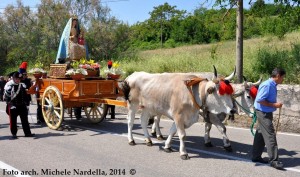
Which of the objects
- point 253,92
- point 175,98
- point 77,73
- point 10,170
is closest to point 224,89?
point 253,92

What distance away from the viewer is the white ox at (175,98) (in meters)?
7.35

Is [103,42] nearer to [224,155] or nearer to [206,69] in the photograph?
[206,69]

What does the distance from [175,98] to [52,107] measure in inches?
177

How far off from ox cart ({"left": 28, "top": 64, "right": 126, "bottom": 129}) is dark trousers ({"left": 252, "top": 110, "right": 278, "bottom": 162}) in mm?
4030

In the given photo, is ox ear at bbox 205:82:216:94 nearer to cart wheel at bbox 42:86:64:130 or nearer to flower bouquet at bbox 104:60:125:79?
flower bouquet at bbox 104:60:125:79

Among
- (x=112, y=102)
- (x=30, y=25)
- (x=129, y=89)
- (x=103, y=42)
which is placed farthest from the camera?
(x=30, y=25)

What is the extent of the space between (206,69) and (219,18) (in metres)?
3.49

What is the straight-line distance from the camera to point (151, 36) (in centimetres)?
5934

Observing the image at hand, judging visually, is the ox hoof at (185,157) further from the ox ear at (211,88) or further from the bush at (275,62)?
the bush at (275,62)

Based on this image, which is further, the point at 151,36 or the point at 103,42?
the point at 151,36

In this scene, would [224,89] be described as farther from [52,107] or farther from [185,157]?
[52,107]

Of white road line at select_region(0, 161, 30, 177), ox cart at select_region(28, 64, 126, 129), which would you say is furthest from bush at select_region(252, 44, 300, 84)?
white road line at select_region(0, 161, 30, 177)

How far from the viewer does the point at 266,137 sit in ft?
21.7

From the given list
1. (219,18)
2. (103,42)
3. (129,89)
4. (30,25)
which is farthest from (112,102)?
Answer: (30,25)
